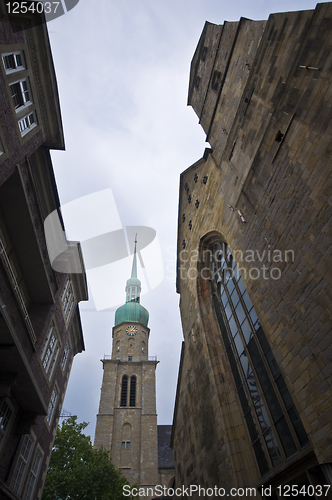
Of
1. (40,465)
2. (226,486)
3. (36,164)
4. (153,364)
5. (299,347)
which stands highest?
(153,364)

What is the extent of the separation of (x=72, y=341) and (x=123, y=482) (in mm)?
17465

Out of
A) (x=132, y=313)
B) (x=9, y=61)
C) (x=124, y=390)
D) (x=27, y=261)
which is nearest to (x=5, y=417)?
(x=27, y=261)

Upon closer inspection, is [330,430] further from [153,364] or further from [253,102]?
[153,364]

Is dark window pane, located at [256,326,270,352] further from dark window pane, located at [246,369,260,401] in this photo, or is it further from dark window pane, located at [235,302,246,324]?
dark window pane, located at [246,369,260,401]

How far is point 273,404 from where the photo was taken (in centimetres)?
994

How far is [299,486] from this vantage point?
8.29 metres

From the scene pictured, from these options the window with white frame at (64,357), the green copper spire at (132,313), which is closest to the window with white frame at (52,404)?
the window with white frame at (64,357)

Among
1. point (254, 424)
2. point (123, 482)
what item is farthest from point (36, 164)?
point (123, 482)

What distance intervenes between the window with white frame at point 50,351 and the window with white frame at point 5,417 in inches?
84.8

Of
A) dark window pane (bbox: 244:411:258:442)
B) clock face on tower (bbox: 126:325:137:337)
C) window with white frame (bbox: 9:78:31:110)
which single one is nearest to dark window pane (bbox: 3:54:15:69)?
window with white frame (bbox: 9:78:31:110)

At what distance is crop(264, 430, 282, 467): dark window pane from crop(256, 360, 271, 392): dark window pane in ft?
4.52

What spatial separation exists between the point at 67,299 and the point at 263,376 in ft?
36.2

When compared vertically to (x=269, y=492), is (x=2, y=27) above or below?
above

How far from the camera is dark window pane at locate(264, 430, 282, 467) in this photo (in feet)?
31.4
